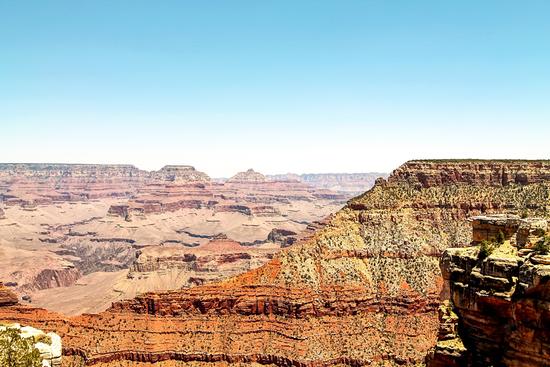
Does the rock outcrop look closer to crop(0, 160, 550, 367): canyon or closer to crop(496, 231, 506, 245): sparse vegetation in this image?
crop(496, 231, 506, 245): sparse vegetation

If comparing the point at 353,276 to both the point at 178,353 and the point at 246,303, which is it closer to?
the point at 246,303

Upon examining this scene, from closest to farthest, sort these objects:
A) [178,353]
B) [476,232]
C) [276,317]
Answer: [476,232] → [178,353] → [276,317]

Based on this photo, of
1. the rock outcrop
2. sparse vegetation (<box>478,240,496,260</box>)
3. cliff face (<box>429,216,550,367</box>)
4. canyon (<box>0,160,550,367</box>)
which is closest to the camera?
cliff face (<box>429,216,550,367</box>)

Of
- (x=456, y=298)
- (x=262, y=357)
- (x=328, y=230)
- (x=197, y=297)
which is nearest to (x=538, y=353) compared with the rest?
(x=456, y=298)

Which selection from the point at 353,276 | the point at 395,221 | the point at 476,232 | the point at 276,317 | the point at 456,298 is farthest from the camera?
the point at 395,221

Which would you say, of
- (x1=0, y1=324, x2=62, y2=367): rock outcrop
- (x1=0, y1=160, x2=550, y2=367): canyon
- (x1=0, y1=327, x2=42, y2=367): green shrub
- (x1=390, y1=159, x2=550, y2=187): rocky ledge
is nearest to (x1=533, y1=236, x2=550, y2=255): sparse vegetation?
(x1=0, y1=327, x2=42, y2=367): green shrub

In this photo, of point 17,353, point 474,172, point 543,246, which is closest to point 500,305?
point 543,246

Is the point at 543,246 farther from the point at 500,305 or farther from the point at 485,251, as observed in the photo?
the point at 485,251
